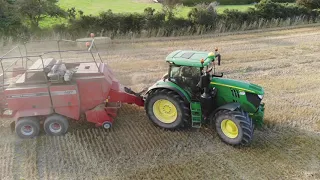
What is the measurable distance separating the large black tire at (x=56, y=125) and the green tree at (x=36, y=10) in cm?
963

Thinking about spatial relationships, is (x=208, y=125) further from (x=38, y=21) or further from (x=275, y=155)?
(x=38, y=21)

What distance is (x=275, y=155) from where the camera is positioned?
24.6 ft

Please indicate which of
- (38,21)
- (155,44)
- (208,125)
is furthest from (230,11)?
(208,125)

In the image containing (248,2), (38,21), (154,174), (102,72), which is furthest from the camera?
(248,2)

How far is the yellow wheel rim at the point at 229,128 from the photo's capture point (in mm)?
7494

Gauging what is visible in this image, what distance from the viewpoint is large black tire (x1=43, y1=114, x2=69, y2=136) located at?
A: 26.3 feet

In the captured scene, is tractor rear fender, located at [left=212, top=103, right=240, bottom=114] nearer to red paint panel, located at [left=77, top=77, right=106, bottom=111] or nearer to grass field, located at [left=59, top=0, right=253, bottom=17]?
red paint panel, located at [left=77, top=77, right=106, bottom=111]

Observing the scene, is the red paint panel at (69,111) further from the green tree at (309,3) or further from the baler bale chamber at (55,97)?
the green tree at (309,3)

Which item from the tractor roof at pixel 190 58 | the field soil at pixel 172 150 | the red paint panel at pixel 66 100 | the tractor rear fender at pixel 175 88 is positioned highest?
the tractor roof at pixel 190 58

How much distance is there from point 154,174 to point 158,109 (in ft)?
6.10

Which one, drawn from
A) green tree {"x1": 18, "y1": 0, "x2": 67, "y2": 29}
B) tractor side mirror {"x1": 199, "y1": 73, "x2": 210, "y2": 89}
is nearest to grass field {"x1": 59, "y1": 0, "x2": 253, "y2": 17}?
green tree {"x1": 18, "y1": 0, "x2": 67, "y2": 29}

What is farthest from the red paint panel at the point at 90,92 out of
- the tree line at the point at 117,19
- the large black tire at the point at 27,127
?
the tree line at the point at 117,19

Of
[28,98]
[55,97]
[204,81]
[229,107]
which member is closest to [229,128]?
[229,107]

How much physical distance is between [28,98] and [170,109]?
3272mm
